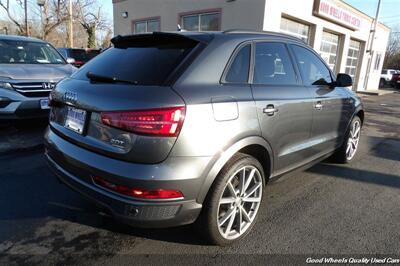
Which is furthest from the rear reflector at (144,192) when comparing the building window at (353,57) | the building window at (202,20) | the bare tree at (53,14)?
the bare tree at (53,14)

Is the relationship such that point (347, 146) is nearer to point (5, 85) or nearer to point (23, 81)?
point (23, 81)

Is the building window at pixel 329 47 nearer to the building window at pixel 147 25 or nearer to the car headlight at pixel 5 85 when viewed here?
the building window at pixel 147 25

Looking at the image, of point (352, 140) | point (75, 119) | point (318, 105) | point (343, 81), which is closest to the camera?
point (75, 119)

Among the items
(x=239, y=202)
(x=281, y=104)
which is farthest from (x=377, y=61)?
(x=239, y=202)

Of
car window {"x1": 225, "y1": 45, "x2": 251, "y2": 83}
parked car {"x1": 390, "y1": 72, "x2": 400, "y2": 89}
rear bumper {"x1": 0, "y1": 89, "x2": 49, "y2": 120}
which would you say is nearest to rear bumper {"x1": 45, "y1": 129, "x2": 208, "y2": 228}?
car window {"x1": 225, "y1": 45, "x2": 251, "y2": 83}

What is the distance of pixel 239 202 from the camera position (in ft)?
9.20

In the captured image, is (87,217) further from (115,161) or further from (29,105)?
(29,105)

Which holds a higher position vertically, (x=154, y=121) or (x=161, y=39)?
(x=161, y=39)

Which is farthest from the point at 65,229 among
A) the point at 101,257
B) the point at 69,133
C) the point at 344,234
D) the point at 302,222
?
the point at 344,234

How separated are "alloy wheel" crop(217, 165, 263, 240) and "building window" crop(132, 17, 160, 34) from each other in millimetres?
12748

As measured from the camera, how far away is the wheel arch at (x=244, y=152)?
239 centimetres

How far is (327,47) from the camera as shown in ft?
53.7

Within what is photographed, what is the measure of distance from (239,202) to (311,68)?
2.00 m

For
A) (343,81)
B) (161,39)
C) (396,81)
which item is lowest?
(396,81)
